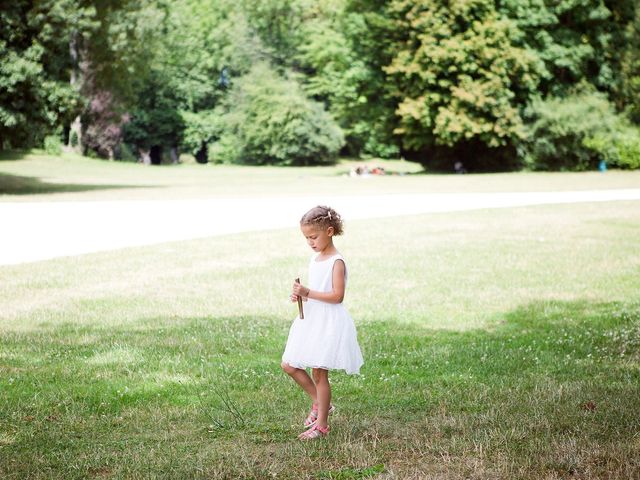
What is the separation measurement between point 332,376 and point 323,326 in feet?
5.82

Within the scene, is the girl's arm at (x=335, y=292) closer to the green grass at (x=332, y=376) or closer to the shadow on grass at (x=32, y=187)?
the green grass at (x=332, y=376)

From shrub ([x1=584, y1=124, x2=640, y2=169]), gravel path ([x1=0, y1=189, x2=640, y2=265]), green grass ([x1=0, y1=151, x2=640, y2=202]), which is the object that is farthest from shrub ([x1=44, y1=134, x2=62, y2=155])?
shrub ([x1=584, y1=124, x2=640, y2=169])

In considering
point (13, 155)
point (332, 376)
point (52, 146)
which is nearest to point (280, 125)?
point (52, 146)

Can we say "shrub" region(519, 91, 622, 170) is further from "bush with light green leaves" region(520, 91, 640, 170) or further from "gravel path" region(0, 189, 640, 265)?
"gravel path" region(0, 189, 640, 265)

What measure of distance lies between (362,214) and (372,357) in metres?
14.7

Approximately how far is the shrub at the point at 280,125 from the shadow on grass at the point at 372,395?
56.0 metres

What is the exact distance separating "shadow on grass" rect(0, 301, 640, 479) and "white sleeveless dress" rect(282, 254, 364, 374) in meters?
0.49

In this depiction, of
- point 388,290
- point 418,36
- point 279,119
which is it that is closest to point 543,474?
point 388,290

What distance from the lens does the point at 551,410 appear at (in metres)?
5.48

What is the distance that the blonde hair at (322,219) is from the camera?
5.01m

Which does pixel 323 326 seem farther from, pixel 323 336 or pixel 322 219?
pixel 322 219

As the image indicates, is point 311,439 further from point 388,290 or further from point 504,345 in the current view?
point 388,290

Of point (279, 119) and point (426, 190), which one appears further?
point (279, 119)

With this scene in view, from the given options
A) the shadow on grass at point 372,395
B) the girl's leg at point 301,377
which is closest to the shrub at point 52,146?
the shadow on grass at point 372,395
